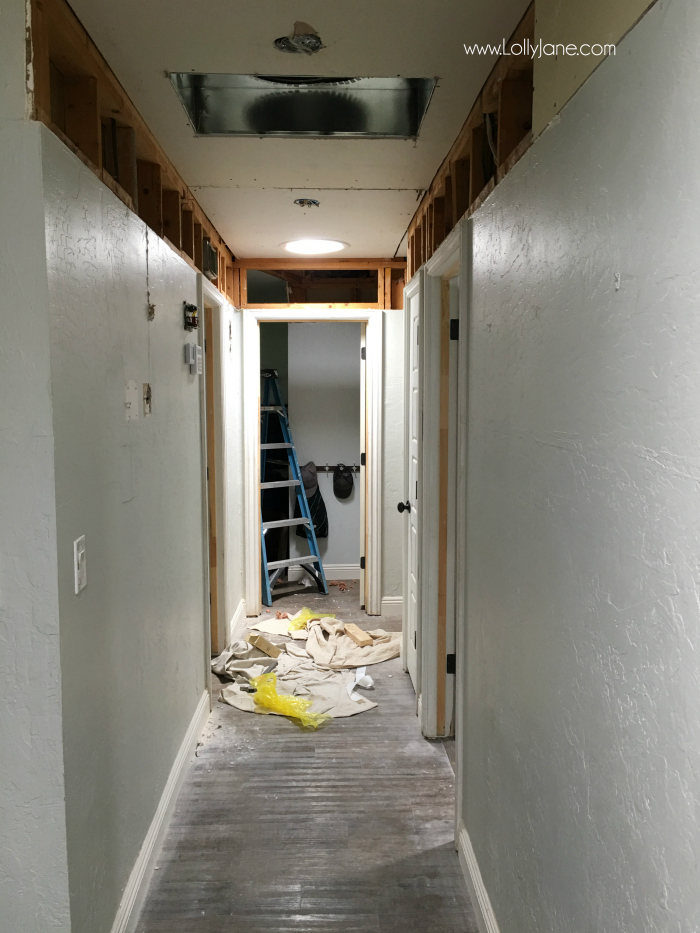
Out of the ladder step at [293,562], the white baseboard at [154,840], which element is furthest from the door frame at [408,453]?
the ladder step at [293,562]

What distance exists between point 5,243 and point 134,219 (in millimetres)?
706

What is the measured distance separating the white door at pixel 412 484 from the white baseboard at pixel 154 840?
1.12 meters

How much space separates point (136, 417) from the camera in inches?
79.4

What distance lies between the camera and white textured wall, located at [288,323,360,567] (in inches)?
217

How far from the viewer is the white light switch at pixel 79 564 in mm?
1492

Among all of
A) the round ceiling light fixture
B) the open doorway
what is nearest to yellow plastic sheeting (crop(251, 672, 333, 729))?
the open doorway

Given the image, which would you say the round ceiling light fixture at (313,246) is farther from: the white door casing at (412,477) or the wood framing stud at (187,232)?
the wood framing stud at (187,232)

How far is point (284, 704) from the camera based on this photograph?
3295 mm

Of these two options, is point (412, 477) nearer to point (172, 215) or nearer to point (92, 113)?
point (172, 215)

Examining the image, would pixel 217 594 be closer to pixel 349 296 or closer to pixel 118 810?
pixel 118 810

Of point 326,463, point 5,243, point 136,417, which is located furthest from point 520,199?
point 326,463

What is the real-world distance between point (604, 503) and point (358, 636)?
333 centimetres

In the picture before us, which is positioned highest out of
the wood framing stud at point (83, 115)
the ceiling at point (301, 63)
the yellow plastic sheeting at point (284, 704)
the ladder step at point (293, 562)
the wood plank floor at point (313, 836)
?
the ceiling at point (301, 63)

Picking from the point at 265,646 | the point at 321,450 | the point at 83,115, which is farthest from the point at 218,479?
the point at 83,115
